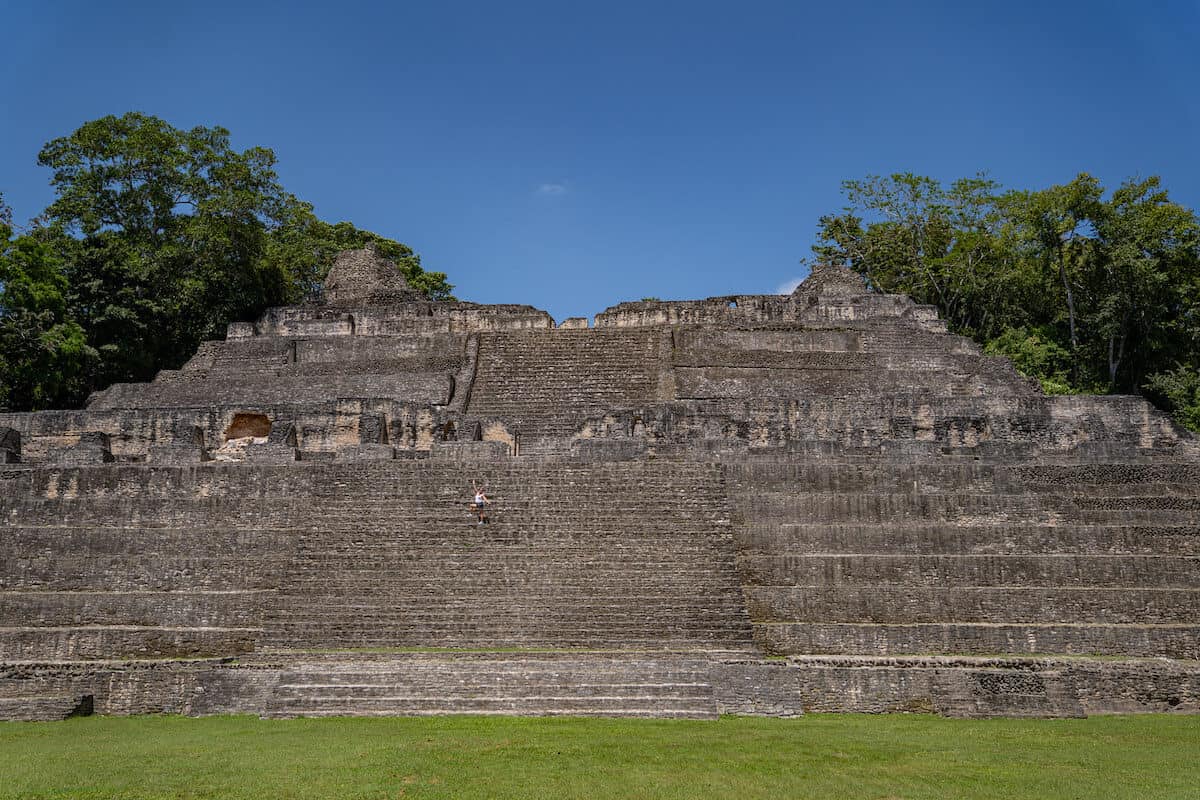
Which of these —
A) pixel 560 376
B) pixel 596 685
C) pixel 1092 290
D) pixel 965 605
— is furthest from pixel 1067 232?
pixel 596 685

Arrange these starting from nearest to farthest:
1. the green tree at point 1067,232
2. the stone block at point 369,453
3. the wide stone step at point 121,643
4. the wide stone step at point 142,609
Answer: the wide stone step at point 121,643, the wide stone step at point 142,609, the stone block at point 369,453, the green tree at point 1067,232

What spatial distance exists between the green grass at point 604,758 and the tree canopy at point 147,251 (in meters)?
21.3

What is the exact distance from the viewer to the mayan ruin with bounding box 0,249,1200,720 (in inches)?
508

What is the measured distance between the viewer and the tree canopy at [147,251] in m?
31.5

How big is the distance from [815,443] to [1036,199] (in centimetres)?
1903

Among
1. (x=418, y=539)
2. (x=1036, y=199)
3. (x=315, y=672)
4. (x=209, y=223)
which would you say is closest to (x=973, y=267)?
(x=1036, y=199)

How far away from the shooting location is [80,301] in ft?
103

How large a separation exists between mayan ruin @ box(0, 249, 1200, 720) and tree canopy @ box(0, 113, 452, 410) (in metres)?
8.95

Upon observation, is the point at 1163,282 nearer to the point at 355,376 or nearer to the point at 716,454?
the point at 716,454

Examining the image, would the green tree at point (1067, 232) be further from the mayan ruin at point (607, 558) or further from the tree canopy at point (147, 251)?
the tree canopy at point (147, 251)

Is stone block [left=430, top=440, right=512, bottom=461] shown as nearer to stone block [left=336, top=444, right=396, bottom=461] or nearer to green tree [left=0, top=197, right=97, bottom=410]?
stone block [left=336, top=444, right=396, bottom=461]

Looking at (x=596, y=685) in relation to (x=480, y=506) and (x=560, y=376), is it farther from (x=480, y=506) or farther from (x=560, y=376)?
(x=560, y=376)

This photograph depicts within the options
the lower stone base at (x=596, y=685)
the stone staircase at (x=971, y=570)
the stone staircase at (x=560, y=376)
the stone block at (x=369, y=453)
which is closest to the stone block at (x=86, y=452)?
the stone block at (x=369, y=453)

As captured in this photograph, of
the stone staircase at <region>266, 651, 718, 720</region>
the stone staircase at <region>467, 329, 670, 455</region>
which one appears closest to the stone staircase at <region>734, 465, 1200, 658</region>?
the stone staircase at <region>266, 651, 718, 720</region>
